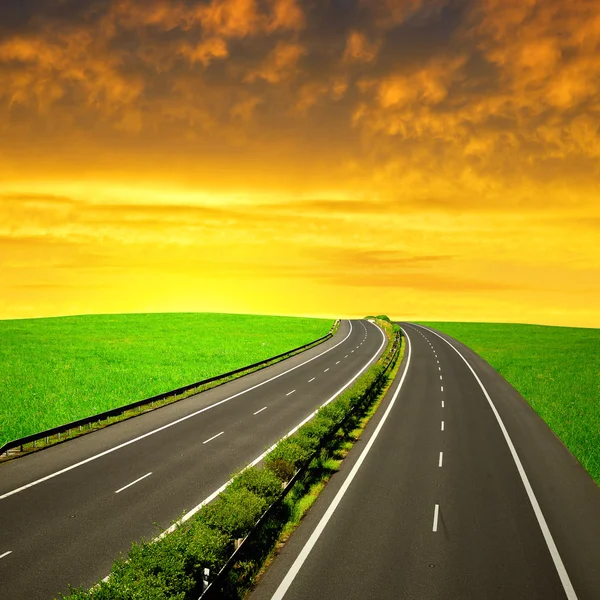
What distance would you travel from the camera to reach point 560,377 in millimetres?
48188

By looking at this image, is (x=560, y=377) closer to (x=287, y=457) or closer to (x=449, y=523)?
(x=449, y=523)

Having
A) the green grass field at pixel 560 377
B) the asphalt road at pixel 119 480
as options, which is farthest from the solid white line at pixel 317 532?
the green grass field at pixel 560 377

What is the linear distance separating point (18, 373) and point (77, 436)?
26.7 m

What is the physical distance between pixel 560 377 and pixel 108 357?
52869 mm

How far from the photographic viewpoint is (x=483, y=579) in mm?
12523

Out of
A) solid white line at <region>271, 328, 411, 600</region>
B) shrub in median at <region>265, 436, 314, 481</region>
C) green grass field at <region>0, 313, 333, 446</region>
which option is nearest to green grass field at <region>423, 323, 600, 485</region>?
solid white line at <region>271, 328, 411, 600</region>

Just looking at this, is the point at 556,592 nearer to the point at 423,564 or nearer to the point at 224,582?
the point at 423,564

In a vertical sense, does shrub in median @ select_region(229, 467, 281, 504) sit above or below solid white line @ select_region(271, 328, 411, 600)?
above

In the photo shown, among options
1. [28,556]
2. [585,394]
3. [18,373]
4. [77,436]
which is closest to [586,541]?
[28,556]

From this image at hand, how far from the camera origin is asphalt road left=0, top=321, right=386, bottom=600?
13.4m

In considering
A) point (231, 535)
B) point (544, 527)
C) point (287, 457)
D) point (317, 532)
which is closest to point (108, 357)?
point (287, 457)

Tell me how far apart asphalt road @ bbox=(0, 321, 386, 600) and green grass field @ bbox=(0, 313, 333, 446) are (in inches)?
277

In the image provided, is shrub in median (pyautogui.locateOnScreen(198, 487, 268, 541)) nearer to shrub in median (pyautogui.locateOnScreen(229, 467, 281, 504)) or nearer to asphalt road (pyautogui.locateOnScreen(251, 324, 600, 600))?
shrub in median (pyautogui.locateOnScreen(229, 467, 281, 504))

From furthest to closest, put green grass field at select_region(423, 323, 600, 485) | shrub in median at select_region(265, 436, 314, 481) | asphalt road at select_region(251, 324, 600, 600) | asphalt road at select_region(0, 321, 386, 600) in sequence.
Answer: green grass field at select_region(423, 323, 600, 485), shrub in median at select_region(265, 436, 314, 481), asphalt road at select_region(0, 321, 386, 600), asphalt road at select_region(251, 324, 600, 600)
